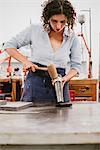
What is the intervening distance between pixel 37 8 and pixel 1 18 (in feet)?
1.87

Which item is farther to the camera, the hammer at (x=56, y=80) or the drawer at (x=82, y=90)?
the drawer at (x=82, y=90)

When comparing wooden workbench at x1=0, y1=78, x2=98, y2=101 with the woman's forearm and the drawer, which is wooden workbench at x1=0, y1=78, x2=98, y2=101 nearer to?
the drawer

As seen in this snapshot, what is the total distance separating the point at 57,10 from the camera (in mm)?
1713

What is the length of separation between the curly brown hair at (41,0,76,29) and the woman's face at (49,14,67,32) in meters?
0.02

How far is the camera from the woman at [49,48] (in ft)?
5.67

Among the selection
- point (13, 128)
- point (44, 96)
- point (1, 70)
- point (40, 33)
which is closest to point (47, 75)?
point (44, 96)

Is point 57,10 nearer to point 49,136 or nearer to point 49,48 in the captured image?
point 49,48

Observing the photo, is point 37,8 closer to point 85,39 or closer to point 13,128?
point 85,39

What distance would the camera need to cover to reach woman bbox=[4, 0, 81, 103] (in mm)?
1728

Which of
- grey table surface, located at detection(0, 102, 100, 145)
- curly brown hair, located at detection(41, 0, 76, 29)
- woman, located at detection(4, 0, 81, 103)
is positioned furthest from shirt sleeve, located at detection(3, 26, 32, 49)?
grey table surface, located at detection(0, 102, 100, 145)

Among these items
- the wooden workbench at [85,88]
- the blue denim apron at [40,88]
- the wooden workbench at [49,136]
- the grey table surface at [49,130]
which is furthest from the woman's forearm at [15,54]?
the wooden workbench at [85,88]

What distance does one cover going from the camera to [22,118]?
1127 millimetres

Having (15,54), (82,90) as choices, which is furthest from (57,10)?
(82,90)

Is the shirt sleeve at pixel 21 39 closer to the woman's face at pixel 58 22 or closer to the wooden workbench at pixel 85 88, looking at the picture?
the woman's face at pixel 58 22
